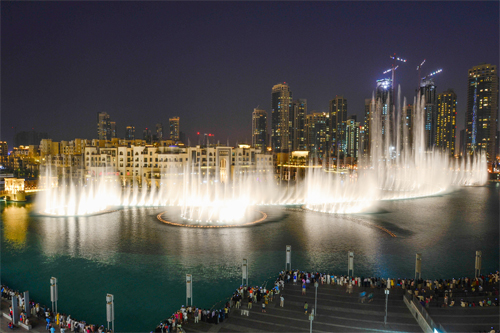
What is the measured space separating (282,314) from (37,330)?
540 inches

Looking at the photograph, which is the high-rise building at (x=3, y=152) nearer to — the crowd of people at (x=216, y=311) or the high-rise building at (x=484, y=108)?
the crowd of people at (x=216, y=311)

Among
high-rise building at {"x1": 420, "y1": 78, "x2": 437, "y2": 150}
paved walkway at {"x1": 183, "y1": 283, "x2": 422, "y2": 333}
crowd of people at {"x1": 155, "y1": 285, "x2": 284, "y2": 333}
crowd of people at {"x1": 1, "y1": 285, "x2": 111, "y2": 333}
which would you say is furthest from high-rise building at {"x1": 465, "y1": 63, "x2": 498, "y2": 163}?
crowd of people at {"x1": 1, "y1": 285, "x2": 111, "y2": 333}

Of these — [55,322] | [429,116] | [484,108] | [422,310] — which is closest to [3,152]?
[55,322]

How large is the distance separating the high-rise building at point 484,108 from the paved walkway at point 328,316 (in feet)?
650

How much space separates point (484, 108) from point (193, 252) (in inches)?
8188

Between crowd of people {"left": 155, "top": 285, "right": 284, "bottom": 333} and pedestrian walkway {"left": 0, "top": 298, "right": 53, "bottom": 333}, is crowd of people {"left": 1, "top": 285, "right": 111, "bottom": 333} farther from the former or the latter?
crowd of people {"left": 155, "top": 285, "right": 284, "bottom": 333}

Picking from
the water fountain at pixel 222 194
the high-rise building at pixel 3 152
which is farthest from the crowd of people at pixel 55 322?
the high-rise building at pixel 3 152

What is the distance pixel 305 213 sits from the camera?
2005 inches

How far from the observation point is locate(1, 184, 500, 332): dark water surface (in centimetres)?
2322

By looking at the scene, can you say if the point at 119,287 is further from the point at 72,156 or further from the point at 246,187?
the point at 72,156

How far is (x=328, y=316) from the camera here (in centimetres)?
1861

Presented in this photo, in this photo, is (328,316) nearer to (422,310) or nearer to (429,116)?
(422,310)

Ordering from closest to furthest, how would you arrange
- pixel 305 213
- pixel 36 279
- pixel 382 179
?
pixel 36 279 < pixel 305 213 < pixel 382 179

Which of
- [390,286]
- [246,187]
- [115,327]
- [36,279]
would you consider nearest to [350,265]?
[390,286]
